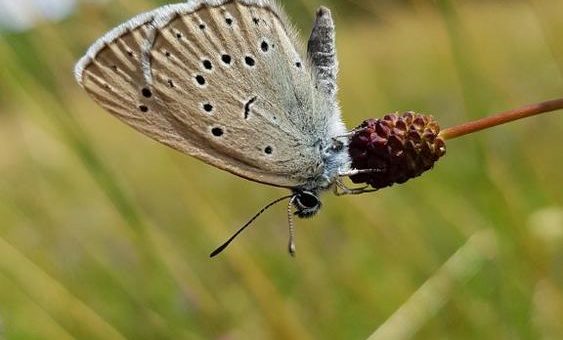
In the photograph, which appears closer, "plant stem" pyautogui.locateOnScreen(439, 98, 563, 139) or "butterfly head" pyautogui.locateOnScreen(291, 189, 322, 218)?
"plant stem" pyautogui.locateOnScreen(439, 98, 563, 139)

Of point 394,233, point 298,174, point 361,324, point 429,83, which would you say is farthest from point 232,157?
point 429,83

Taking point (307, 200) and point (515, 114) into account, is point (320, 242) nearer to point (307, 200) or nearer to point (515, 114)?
point (307, 200)

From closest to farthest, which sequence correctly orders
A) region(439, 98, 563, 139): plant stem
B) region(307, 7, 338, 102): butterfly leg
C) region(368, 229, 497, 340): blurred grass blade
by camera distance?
1. region(439, 98, 563, 139): plant stem
2. region(307, 7, 338, 102): butterfly leg
3. region(368, 229, 497, 340): blurred grass blade

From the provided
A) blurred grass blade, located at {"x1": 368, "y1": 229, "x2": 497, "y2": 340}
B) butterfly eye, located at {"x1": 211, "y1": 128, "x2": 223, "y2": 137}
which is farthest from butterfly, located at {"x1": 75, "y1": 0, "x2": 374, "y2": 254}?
blurred grass blade, located at {"x1": 368, "y1": 229, "x2": 497, "y2": 340}

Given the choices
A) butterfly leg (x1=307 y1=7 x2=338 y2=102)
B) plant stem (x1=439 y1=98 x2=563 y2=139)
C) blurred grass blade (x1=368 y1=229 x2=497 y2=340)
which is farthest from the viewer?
blurred grass blade (x1=368 y1=229 x2=497 y2=340)

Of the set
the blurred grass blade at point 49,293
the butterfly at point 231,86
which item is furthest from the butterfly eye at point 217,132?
the blurred grass blade at point 49,293

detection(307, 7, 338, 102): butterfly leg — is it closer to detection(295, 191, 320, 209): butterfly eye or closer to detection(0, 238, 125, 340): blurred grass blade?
detection(295, 191, 320, 209): butterfly eye

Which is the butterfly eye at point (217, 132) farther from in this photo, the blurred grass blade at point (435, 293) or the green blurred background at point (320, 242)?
the blurred grass blade at point (435, 293)

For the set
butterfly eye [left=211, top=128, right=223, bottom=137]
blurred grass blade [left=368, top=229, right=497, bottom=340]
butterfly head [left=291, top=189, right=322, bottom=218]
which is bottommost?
blurred grass blade [left=368, top=229, right=497, bottom=340]
